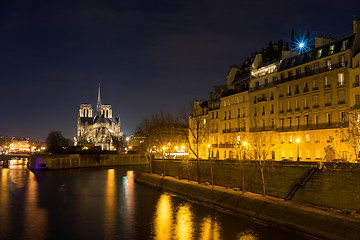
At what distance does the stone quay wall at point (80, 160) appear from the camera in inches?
4144

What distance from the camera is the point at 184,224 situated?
106 ft

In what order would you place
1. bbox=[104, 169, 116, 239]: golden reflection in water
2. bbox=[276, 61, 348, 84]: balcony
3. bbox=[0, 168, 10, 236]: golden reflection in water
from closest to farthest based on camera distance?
bbox=[104, 169, 116, 239]: golden reflection in water
bbox=[0, 168, 10, 236]: golden reflection in water
bbox=[276, 61, 348, 84]: balcony

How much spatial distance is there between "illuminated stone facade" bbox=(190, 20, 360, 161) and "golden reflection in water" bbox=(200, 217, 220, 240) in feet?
36.2

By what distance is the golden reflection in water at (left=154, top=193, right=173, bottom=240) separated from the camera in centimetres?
2912

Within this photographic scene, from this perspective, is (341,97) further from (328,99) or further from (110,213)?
(110,213)

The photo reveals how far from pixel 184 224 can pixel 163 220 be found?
9.03 feet

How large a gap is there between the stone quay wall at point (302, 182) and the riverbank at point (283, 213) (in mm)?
1482

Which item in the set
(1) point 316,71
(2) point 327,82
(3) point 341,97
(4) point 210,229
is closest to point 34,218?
(4) point 210,229

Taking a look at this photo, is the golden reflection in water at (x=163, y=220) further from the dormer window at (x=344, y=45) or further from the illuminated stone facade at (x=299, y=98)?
the dormer window at (x=344, y=45)

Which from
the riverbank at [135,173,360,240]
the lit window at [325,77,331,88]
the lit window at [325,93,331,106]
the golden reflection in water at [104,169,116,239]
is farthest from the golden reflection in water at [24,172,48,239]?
the lit window at [325,77,331,88]

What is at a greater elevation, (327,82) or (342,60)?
(342,60)

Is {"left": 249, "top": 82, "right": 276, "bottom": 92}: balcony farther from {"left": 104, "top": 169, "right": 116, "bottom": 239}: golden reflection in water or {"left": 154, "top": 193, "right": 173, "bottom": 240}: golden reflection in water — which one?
{"left": 104, "top": 169, "right": 116, "bottom": 239}: golden reflection in water

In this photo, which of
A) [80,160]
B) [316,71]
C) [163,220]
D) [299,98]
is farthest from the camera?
[80,160]

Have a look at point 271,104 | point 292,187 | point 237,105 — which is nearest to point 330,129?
point 271,104
